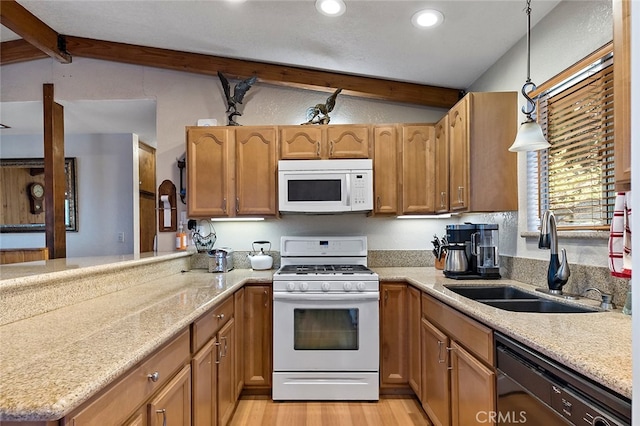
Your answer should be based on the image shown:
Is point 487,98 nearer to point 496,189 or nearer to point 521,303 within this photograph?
point 496,189

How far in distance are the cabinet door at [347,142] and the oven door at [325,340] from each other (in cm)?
115

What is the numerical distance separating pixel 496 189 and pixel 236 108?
228cm

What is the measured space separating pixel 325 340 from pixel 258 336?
50 centimetres

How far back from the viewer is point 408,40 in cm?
230

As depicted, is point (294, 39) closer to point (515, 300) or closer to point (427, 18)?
point (427, 18)

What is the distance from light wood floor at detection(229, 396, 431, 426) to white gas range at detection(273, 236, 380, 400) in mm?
60

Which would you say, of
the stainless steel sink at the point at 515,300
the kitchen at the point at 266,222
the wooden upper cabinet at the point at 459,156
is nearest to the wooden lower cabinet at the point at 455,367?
the stainless steel sink at the point at 515,300

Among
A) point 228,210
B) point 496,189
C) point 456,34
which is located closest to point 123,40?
point 228,210

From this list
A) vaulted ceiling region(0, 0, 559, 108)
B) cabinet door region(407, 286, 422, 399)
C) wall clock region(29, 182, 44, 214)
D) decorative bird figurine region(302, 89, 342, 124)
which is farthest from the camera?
wall clock region(29, 182, 44, 214)

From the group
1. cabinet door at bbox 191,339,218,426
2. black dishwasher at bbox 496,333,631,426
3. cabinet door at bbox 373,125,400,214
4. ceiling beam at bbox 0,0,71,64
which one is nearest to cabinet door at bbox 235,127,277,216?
cabinet door at bbox 373,125,400,214

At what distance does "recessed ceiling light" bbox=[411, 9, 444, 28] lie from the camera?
1977 mm

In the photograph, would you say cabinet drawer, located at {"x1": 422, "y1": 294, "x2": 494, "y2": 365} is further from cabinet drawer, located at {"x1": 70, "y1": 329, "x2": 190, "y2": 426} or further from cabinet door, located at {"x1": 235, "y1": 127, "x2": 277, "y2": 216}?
cabinet door, located at {"x1": 235, "y1": 127, "x2": 277, "y2": 216}

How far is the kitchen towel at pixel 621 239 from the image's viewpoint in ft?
3.96

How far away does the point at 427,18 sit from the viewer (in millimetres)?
2021
